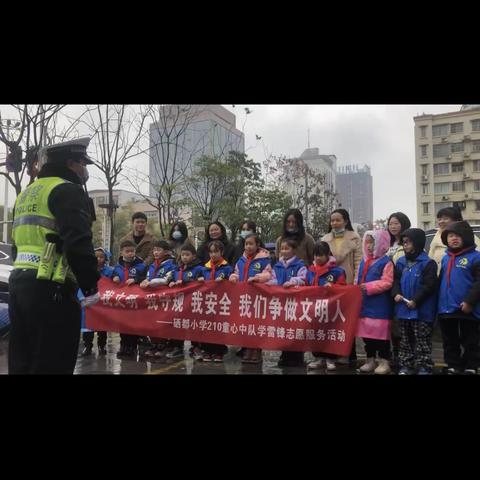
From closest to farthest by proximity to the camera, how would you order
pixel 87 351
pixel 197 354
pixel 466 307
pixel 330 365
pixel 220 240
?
pixel 466 307, pixel 330 365, pixel 197 354, pixel 220 240, pixel 87 351

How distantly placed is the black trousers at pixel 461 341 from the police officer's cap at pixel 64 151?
12.5ft

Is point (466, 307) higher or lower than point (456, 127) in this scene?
lower

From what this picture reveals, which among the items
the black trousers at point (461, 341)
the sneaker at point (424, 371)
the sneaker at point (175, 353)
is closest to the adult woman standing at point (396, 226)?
the black trousers at point (461, 341)

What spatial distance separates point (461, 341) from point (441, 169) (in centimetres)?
6330

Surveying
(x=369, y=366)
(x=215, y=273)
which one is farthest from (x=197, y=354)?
(x=369, y=366)

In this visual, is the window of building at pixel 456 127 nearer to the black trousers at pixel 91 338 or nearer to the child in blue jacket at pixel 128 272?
the child in blue jacket at pixel 128 272

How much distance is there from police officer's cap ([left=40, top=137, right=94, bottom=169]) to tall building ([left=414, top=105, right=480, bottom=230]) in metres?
61.5

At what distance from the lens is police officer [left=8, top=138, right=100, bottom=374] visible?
2588mm

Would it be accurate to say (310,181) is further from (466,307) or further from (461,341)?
(466,307)

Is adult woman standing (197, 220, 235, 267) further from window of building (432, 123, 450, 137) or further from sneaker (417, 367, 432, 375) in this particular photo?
window of building (432, 123, 450, 137)

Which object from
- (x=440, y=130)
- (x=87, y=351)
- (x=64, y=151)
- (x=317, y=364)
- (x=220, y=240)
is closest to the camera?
(x=64, y=151)

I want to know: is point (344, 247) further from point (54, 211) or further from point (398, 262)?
point (54, 211)

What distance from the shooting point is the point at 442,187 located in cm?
6188

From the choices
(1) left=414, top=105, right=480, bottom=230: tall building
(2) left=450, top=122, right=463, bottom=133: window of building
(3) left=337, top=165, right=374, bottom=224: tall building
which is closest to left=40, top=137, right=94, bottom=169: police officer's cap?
(3) left=337, top=165, right=374, bottom=224: tall building
